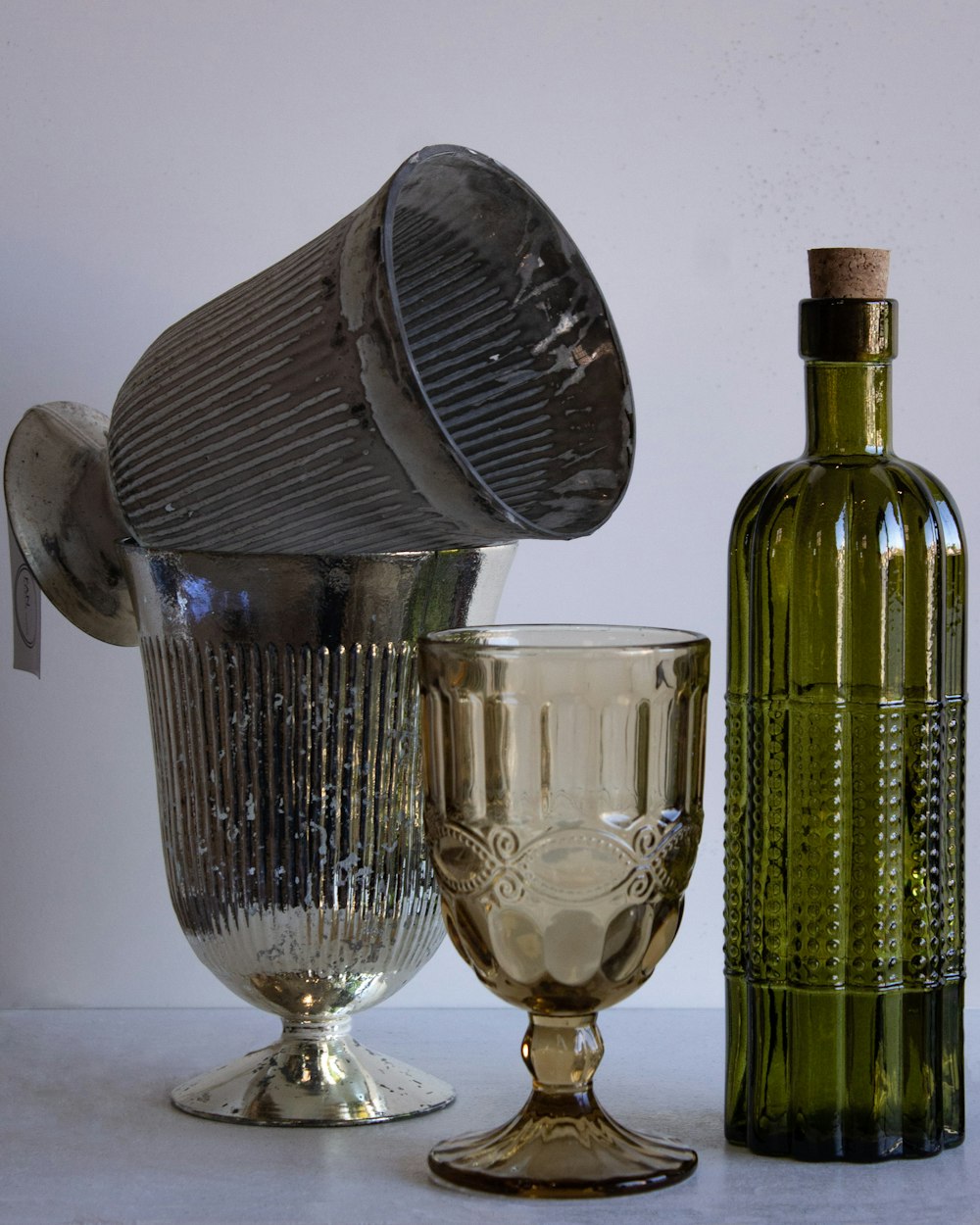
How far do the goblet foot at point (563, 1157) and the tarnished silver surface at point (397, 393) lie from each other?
9.6 inches

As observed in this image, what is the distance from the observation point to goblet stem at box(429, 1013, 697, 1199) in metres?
0.67

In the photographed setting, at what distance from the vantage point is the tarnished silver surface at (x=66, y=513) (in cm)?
84

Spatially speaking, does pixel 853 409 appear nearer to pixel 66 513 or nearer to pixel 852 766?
pixel 852 766

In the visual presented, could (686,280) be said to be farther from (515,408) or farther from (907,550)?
(907,550)

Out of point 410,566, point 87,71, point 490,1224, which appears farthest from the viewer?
point 87,71

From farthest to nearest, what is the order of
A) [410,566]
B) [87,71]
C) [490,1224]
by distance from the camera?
[87,71], [410,566], [490,1224]

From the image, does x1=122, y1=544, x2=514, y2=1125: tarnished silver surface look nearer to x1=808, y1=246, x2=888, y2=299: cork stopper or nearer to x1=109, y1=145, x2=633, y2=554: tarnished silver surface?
x1=109, y1=145, x2=633, y2=554: tarnished silver surface

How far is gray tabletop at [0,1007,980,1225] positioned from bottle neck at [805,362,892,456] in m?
0.30

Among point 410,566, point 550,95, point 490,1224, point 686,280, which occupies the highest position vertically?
point 550,95

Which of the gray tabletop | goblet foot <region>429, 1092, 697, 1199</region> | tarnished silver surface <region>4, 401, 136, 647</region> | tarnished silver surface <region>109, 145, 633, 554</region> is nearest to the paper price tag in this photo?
tarnished silver surface <region>4, 401, 136, 647</region>

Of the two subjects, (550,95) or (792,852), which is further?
(550,95)

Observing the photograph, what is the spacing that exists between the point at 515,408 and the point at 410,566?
0.34 ft

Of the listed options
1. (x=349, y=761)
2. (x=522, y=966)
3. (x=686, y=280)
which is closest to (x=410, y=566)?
Answer: (x=349, y=761)

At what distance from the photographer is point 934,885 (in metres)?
0.71
